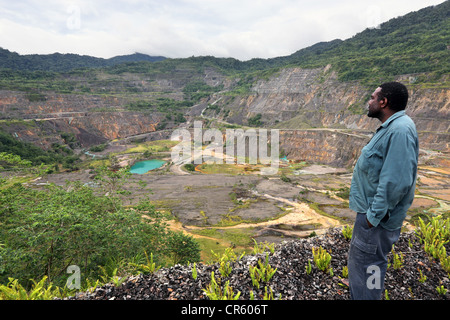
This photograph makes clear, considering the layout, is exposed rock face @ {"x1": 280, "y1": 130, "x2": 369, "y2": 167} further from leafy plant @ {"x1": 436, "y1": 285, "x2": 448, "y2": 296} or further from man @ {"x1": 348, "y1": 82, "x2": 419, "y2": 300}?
man @ {"x1": 348, "y1": 82, "x2": 419, "y2": 300}

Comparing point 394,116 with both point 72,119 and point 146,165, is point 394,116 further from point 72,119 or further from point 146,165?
point 72,119

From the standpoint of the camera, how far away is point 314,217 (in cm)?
2577

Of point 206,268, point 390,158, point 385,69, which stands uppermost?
point 385,69

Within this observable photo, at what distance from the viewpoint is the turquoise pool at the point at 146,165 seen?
2082 inches

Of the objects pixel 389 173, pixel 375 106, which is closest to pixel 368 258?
pixel 389 173

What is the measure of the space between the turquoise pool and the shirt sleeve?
53.6m

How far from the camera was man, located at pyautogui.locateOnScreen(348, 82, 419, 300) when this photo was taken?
2578 mm

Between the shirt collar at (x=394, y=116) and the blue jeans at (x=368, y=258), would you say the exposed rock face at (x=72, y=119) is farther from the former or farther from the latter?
the shirt collar at (x=394, y=116)

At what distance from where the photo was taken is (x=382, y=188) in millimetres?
2600

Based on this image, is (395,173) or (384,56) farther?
(384,56)

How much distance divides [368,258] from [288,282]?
166cm
